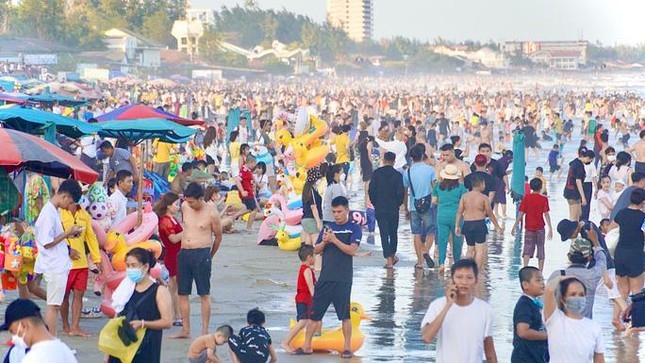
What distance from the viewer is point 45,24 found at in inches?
3846

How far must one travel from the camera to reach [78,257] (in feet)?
37.5

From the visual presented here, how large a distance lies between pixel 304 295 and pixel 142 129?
5.50 meters

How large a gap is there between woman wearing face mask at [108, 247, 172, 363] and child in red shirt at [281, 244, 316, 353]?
108 inches

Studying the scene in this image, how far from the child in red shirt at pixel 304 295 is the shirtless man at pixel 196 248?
0.74m

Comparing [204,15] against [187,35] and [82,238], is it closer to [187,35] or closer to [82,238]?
[187,35]

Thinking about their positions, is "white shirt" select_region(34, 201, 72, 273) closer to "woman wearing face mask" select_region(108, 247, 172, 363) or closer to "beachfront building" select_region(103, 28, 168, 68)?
"woman wearing face mask" select_region(108, 247, 172, 363)

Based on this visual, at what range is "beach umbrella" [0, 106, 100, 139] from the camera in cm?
1415

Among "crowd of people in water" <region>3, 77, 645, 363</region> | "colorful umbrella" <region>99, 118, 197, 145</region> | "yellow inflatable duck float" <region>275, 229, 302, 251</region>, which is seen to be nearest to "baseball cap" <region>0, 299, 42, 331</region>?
"crowd of people in water" <region>3, 77, 645, 363</region>

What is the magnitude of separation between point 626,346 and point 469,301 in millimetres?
4771

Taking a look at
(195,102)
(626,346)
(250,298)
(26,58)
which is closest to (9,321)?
(626,346)

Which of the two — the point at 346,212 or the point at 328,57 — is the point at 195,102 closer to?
the point at 346,212

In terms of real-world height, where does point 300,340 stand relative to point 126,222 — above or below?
below

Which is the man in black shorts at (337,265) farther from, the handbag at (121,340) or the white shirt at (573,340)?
the white shirt at (573,340)

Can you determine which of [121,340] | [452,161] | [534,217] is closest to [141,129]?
[452,161]
